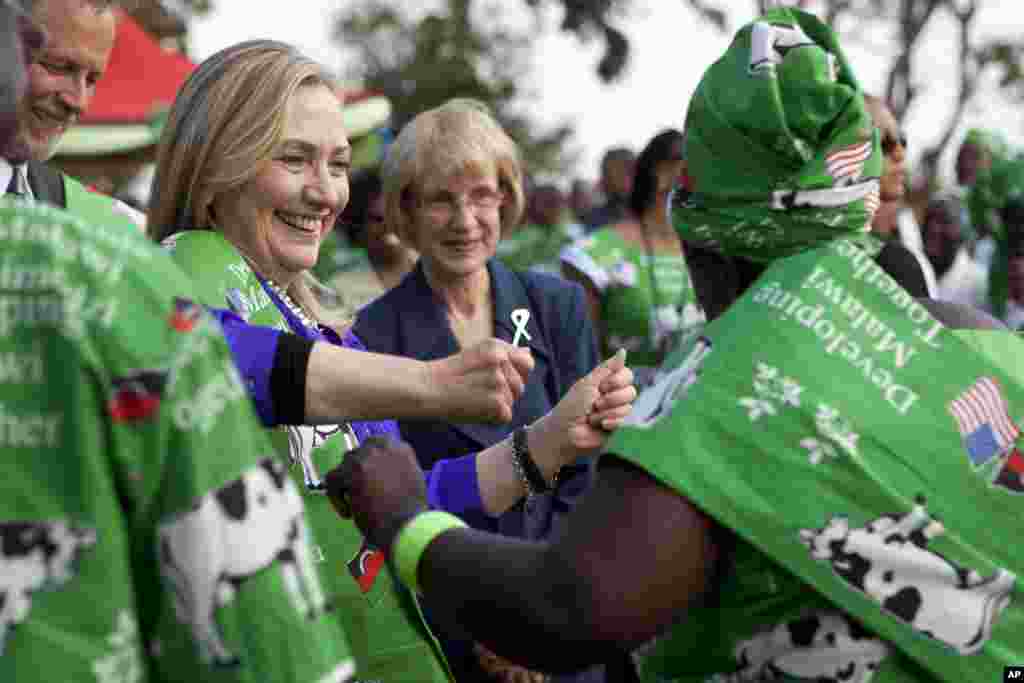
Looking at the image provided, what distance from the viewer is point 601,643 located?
76.7 inches

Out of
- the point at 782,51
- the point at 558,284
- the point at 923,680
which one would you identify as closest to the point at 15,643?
the point at 923,680

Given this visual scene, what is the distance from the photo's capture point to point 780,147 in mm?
2238

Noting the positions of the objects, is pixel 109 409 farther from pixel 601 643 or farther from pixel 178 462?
pixel 601 643

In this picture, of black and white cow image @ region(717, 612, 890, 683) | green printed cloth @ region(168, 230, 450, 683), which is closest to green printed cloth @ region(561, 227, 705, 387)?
green printed cloth @ region(168, 230, 450, 683)

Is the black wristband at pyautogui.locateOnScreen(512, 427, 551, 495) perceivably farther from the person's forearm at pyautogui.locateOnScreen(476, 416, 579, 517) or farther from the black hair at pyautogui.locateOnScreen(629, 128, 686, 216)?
the black hair at pyautogui.locateOnScreen(629, 128, 686, 216)

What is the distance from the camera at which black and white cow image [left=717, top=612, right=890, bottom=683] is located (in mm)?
2090

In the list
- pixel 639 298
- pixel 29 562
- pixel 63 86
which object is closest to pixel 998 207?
pixel 639 298

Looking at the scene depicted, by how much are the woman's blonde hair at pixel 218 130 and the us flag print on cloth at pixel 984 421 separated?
161 centimetres

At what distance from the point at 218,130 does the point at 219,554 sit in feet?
5.09

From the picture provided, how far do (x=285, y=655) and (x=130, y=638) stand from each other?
186 mm

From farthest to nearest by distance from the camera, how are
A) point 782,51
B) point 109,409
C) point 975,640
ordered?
point 782,51
point 975,640
point 109,409

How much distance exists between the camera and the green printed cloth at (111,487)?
5.27ft

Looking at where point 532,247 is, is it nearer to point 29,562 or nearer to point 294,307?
point 294,307

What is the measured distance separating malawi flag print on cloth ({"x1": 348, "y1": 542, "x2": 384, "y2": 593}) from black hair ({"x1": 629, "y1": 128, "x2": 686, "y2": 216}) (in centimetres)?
447
